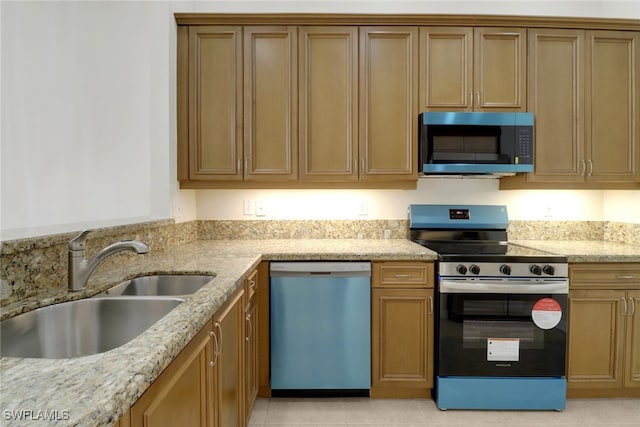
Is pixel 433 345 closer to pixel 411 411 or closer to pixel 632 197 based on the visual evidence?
pixel 411 411

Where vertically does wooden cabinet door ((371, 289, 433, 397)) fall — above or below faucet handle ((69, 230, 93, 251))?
below

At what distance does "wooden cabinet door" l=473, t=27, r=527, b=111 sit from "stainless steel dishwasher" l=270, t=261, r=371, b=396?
150 cm

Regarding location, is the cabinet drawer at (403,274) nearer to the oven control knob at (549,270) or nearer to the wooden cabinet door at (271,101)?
the oven control knob at (549,270)

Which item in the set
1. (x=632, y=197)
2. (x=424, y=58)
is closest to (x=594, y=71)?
(x=632, y=197)

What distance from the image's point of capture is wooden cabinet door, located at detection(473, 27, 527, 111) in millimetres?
2627

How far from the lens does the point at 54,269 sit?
1382 millimetres

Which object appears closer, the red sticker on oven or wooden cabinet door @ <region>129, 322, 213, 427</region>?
wooden cabinet door @ <region>129, 322, 213, 427</region>

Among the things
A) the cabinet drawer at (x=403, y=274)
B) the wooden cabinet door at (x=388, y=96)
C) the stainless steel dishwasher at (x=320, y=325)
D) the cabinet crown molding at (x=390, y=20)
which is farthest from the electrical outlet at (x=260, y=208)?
the cabinet crown molding at (x=390, y=20)

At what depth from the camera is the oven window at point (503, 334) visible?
2201 mm

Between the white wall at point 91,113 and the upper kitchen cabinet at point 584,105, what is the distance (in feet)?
1.11

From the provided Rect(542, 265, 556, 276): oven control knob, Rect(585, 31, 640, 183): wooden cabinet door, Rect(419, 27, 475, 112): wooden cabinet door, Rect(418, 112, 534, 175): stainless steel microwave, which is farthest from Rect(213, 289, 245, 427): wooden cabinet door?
Rect(585, 31, 640, 183): wooden cabinet door

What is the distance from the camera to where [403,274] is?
2295 millimetres

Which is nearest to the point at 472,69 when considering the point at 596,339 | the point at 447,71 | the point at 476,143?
the point at 447,71

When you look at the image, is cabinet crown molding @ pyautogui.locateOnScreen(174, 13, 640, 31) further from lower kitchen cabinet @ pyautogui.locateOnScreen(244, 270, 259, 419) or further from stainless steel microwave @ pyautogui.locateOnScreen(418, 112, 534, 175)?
lower kitchen cabinet @ pyautogui.locateOnScreen(244, 270, 259, 419)
